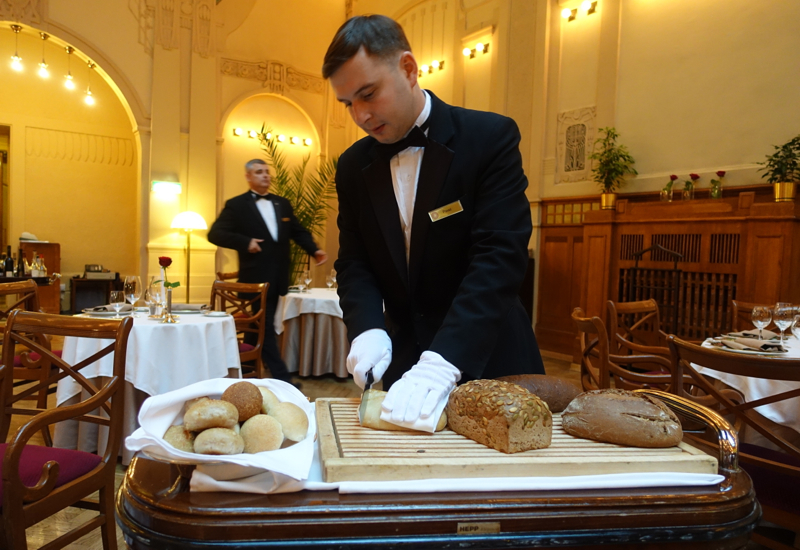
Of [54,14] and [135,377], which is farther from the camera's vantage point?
[54,14]

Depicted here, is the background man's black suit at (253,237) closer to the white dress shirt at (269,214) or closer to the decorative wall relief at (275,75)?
the white dress shirt at (269,214)

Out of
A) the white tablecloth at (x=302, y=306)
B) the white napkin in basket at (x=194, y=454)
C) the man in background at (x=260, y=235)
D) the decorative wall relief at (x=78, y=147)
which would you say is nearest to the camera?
the white napkin in basket at (x=194, y=454)

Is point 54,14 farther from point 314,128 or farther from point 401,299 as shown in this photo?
point 401,299

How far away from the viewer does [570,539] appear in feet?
1.81

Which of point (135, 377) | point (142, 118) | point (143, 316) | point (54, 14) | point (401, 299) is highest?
point (54, 14)

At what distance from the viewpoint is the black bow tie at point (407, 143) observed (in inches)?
46.0

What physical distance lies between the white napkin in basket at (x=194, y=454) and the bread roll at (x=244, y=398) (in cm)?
3

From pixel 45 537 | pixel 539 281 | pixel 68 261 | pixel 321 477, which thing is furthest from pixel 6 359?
pixel 68 261

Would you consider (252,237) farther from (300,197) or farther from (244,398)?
(244,398)

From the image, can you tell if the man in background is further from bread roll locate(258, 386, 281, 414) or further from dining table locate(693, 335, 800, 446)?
bread roll locate(258, 386, 281, 414)

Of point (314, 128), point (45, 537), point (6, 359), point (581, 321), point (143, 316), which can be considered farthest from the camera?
point (314, 128)

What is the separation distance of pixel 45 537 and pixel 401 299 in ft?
6.40

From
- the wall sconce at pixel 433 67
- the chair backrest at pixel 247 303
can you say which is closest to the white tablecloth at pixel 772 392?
the chair backrest at pixel 247 303

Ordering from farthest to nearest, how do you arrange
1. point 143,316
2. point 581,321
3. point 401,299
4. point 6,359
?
point 143,316
point 581,321
point 6,359
point 401,299
